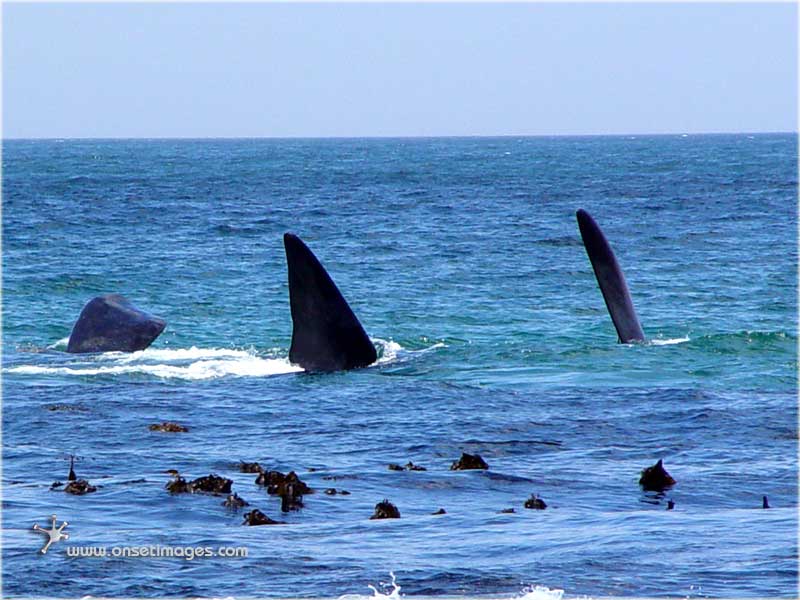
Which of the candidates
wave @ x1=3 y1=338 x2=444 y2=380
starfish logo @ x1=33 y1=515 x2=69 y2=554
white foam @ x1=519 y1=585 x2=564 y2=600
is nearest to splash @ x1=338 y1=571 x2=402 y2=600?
white foam @ x1=519 y1=585 x2=564 y2=600

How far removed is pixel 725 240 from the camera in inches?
1626

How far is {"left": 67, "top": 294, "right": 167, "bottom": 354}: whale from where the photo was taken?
71.1ft

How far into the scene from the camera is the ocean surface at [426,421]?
987 centimetres

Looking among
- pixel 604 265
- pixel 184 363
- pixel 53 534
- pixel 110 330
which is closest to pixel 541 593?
pixel 53 534

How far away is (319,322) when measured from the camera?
18.6 meters

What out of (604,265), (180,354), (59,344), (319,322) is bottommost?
(59,344)

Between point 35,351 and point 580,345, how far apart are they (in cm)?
864

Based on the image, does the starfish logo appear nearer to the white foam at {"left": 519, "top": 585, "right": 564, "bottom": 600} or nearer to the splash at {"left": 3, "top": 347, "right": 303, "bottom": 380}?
the white foam at {"left": 519, "top": 585, "right": 564, "bottom": 600}

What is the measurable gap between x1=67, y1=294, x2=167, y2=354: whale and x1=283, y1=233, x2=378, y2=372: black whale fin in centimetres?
319

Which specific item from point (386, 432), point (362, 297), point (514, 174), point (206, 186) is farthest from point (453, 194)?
point (386, 432)

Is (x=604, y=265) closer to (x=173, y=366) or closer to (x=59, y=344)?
(x=173, y=366)

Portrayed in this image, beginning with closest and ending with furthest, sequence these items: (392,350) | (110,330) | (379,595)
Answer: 1. (379,595)
2. (110,330)
3. (392,350)

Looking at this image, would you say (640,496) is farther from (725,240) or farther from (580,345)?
(725,240)

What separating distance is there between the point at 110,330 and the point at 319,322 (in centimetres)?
468
